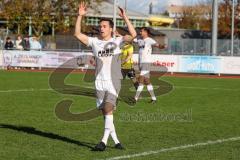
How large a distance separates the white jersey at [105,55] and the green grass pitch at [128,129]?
1.20 m

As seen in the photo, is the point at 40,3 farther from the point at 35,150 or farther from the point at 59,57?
the point at 35,150

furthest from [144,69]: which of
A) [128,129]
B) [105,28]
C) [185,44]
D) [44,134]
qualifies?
[185,44]

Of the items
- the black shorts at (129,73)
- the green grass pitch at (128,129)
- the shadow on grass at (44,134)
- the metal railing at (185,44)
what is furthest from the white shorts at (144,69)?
the metal railing at (185,44)

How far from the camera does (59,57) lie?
125 feet

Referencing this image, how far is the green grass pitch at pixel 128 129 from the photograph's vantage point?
9.16 metres

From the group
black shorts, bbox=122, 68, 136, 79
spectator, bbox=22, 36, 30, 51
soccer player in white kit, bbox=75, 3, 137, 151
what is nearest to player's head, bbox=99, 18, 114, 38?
soccer player in white kit, bbox=75, 3, 137, 151

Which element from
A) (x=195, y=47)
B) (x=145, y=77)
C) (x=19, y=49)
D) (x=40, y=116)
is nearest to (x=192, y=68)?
(x=19, y=49)

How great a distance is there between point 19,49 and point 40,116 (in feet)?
82.8

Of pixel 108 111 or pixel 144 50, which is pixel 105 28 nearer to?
pixel 108 111

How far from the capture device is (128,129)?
12.0m

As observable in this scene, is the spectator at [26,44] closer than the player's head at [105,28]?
No

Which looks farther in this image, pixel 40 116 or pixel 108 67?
pixel 40 116

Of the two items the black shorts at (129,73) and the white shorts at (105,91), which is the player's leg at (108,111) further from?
the black shorts at (129,73)

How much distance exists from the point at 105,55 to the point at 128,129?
2.76 meters
